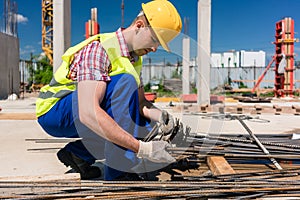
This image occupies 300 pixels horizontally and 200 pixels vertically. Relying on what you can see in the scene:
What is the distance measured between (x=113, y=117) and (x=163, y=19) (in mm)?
708

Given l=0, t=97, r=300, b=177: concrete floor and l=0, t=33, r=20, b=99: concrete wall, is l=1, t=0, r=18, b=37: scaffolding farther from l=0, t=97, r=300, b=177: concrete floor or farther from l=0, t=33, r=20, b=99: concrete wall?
l=0, t=97, r=300, b=177: concrete floor

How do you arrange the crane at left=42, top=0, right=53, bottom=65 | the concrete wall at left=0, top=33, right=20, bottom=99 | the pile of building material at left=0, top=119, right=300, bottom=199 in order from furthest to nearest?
the crane at left=42, top=0, right=53, bottom=65
the concrete wall at left=0, top=33, right=20, bottom=99
the pile of building material at left=0, top=119, right=300, bottom=199

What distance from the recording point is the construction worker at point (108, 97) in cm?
173

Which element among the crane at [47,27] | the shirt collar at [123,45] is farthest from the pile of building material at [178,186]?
the crane at [47,27]

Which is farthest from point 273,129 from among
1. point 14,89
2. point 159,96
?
point 14,89

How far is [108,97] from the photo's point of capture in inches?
74.5

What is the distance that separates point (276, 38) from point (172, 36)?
14.1 meters

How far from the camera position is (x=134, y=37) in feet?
6.59

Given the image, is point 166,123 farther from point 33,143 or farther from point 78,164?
point 33,143

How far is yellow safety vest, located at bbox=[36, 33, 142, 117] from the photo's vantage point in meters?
1.95

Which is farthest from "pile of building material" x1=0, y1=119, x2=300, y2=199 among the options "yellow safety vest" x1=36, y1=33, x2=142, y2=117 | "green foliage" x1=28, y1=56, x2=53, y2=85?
"green foliage" x1=28, y1=56, x2=53, y2=85

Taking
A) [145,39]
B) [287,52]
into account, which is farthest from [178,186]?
[287,52]

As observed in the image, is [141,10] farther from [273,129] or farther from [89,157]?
[273,129]

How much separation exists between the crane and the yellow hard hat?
2432cm
